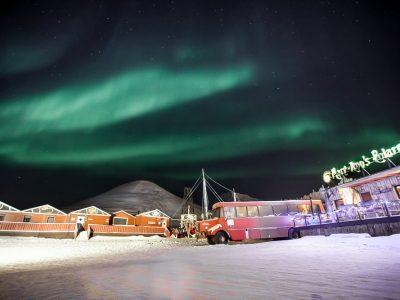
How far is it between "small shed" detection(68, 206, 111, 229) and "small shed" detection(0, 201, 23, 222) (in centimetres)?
769

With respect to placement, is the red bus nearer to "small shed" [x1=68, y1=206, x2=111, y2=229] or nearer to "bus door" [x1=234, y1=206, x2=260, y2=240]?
"bus door" [x1=234, y1=206, x2=260, y2=240]

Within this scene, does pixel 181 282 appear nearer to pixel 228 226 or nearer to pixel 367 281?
pixel 367 281

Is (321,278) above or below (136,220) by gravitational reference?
below

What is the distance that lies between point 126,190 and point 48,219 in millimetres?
154213

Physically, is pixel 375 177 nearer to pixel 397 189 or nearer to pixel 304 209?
pixel 397 189

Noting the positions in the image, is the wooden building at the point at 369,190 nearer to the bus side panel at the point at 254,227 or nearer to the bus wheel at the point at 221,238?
the bus side panel at the point at 254,227

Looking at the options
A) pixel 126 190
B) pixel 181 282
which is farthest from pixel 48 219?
pixel 126 190

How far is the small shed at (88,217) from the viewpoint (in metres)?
43.4

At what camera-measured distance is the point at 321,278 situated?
4277 mm

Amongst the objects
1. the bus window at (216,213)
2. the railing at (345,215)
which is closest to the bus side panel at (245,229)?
the bus window at (216,213)

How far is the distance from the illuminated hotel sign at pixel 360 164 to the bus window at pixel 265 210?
12400 mm

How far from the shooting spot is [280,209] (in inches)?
824

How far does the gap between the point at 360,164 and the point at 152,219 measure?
41816 mm

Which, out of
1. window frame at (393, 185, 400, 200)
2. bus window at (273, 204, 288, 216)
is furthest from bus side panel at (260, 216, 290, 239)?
window frame at (393, 185, 400, 200)
